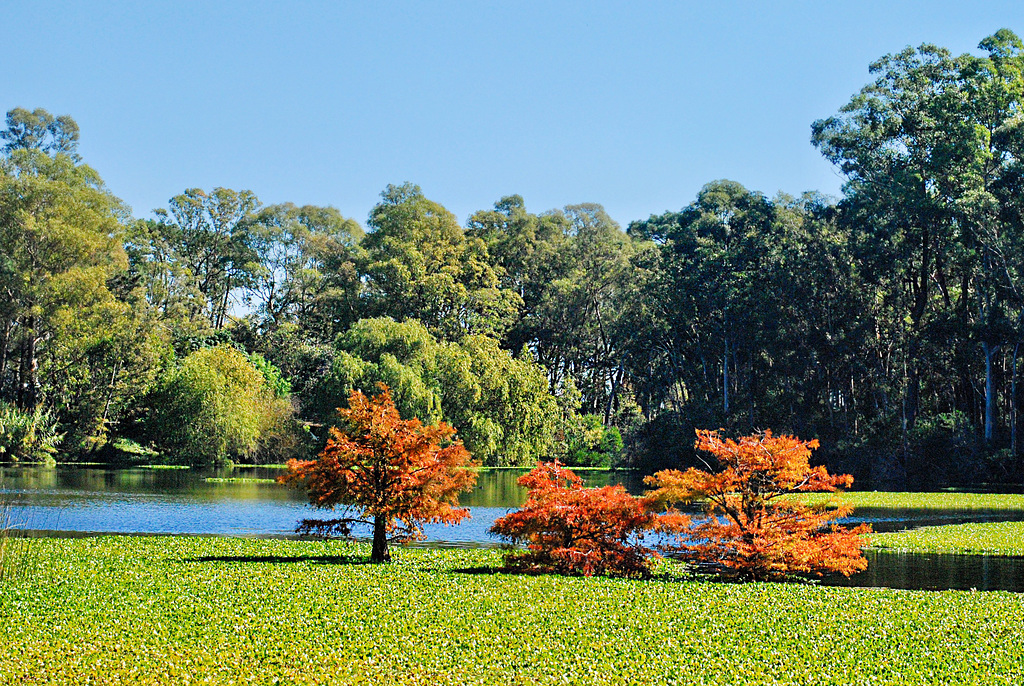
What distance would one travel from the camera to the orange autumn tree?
19125mm

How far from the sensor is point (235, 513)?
30.0 m

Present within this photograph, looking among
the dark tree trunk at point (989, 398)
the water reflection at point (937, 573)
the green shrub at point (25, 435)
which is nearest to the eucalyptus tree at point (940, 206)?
the dark tree trunk at point (989, 398)

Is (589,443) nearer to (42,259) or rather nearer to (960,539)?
(42,259)

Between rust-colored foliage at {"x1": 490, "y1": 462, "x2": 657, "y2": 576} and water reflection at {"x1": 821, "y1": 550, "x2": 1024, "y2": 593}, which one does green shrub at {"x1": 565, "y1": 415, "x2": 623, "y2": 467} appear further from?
rust-colored foliage at {"x1": 490, "y1": 462, "x2": 657, "y2": 576}

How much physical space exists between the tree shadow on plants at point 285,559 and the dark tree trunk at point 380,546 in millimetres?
177

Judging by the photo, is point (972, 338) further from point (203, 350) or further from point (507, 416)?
point (203, 350)

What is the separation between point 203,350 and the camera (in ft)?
194

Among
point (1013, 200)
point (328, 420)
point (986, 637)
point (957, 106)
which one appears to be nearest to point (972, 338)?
point (1013, 200)

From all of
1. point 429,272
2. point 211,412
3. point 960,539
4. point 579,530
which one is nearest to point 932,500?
point 960,539

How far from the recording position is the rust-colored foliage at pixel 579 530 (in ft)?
58.4

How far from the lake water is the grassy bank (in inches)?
118

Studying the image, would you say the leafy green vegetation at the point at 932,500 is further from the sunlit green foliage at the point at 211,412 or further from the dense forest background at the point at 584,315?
the sunlit green foliage at the point at 211,412

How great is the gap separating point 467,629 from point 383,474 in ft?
23.7

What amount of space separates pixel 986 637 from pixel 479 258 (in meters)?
61.6
